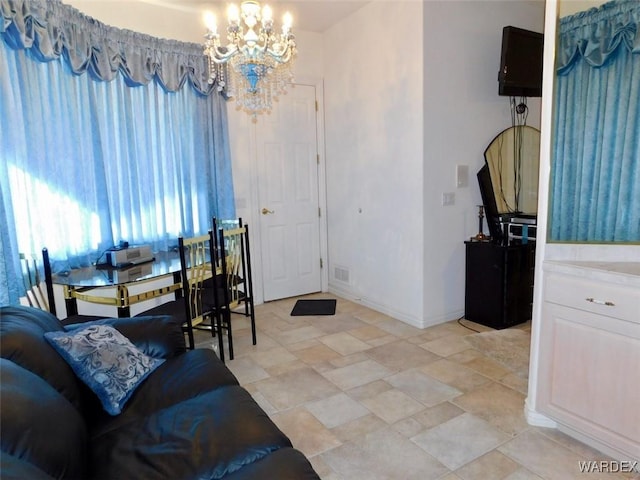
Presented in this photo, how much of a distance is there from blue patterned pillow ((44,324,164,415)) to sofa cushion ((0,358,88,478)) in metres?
0.23

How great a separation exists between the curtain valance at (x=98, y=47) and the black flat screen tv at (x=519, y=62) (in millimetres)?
2662

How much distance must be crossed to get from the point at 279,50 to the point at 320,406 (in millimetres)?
2332

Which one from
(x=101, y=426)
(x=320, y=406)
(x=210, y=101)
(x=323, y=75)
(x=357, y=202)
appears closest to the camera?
(x=101, y=426)

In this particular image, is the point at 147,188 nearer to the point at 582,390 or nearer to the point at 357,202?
the point at 357,202

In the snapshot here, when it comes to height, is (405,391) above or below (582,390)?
below

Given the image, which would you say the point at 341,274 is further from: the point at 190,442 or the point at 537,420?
the point at 190,442

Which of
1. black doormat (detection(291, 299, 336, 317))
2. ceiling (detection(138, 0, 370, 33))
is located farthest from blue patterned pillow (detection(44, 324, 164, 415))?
ceiling (detection(138, 0, 370, 33))

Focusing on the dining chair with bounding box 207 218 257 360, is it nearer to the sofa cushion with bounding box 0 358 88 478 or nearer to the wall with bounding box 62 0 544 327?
the wall with bounding box 62 0 544 327

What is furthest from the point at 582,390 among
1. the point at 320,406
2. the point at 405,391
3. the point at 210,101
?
the point at 210,101

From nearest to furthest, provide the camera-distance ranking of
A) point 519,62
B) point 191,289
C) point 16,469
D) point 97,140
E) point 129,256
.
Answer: point 16,469 → point 191,289 → point 129,256 → point 97,140 → point 519,62

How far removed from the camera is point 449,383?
2711 millimetres

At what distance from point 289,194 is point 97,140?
6.52 feet

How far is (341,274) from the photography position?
4727 mm

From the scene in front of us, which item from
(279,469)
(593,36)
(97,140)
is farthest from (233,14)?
(279,469)
